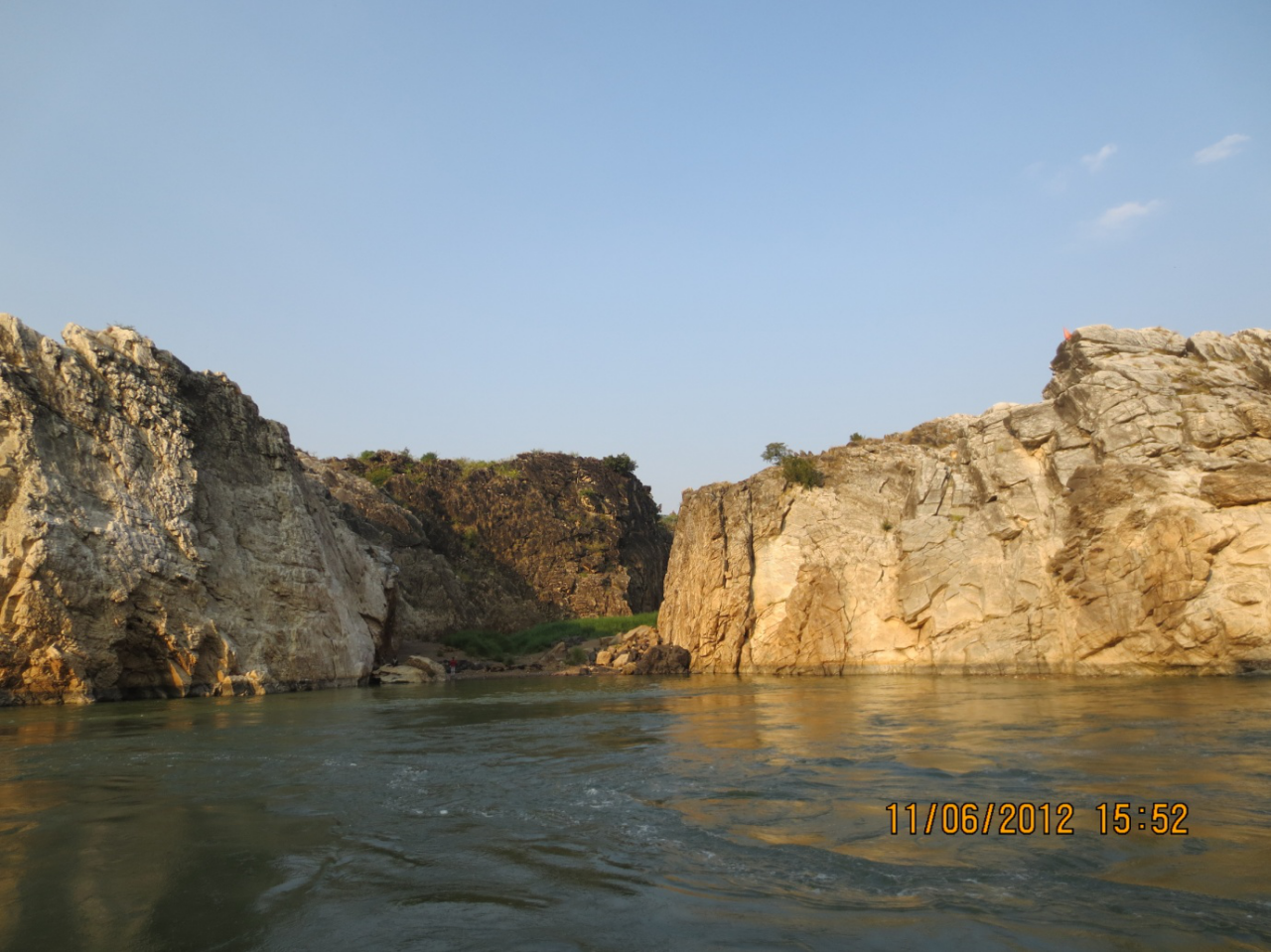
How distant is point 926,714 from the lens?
15078 millimetres

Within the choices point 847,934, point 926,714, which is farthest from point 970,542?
point 847,934

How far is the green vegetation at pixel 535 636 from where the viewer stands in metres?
42.8

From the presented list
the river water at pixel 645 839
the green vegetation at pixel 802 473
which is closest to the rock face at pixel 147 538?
the river water at pixel 645 839

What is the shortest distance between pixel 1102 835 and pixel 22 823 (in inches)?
340

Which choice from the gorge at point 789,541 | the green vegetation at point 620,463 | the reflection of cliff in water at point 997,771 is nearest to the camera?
the reflection of cliff in water at point 997,771

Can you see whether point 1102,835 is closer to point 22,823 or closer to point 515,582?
point 22,823

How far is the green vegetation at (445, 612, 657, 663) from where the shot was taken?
42.8m

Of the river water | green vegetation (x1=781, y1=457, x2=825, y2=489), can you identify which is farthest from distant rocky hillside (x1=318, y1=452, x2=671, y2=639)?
the river water

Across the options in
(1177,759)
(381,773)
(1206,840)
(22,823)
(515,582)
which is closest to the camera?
(1206,840)

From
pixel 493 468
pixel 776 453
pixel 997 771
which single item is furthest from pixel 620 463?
pixel 997 771

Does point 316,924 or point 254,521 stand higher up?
point 254,521

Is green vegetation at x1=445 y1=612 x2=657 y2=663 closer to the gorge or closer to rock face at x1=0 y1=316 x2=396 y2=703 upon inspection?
the gorge

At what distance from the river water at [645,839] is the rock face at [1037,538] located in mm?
10025
